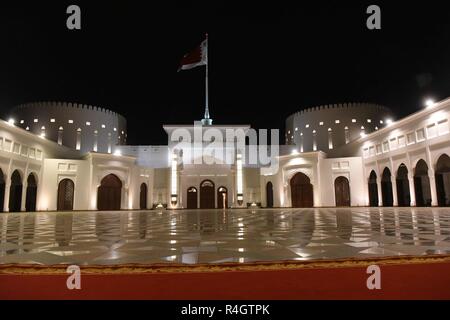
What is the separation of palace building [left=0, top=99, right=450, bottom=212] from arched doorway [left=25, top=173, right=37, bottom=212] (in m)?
0.09

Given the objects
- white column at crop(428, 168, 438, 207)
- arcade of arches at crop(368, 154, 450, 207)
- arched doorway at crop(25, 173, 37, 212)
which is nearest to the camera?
white column at crop(428, 168, 438, 207)

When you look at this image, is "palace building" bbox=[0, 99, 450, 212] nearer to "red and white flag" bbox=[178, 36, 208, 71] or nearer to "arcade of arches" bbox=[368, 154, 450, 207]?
"arcade of arches" bbox=[368, 154, 450, 207]

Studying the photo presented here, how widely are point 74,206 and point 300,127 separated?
115 ft

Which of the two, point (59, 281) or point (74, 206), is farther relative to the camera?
point (74, 206)

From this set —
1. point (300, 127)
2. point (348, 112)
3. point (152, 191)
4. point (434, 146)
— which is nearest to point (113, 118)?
point (152, 191)

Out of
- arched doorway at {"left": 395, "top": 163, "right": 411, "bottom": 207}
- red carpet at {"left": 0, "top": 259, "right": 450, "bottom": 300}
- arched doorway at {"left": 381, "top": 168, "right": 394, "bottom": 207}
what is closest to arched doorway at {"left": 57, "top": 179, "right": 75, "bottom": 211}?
arched doorway at {"left": 381, "top": 168, "right": 394, "bottom": 207}

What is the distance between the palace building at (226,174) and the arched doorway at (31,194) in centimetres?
9

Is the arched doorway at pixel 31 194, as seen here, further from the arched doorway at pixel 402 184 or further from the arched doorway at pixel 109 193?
the arched doorway at pixel 402 184

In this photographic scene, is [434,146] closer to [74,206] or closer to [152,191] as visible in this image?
[152,191]

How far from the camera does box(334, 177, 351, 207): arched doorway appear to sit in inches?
1296

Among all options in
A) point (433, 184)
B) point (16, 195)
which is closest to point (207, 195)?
point (16, 195)
